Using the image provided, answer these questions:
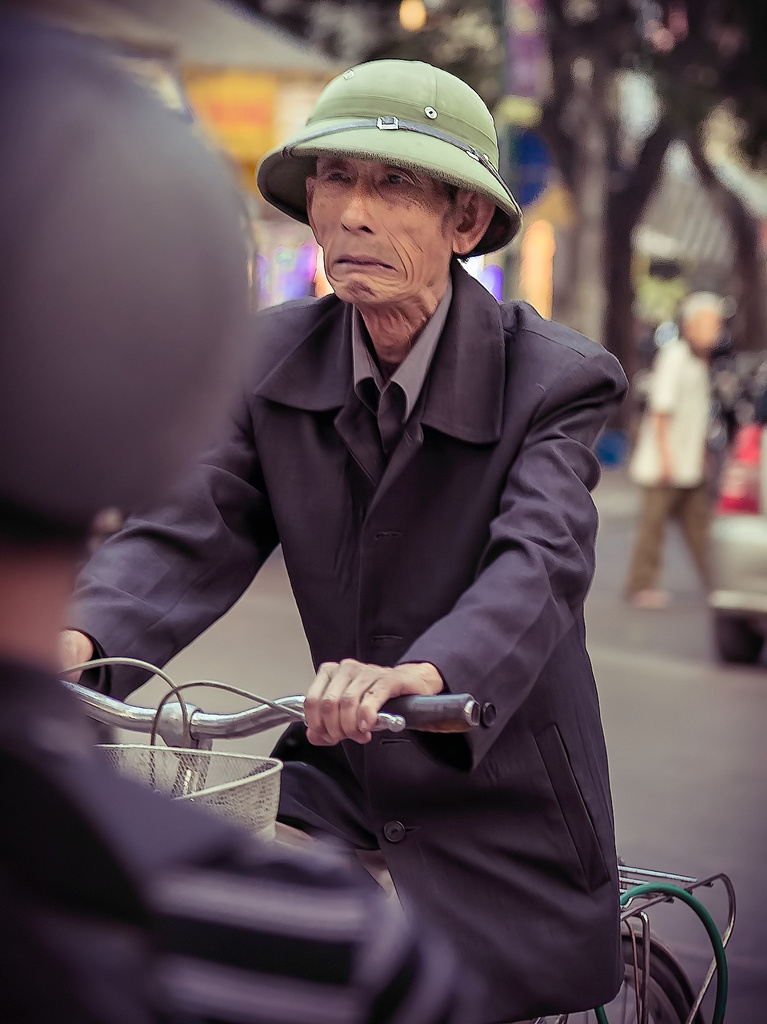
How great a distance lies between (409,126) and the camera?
2.34 m

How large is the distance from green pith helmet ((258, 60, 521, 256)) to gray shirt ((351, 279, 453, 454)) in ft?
0.71

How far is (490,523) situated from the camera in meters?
2.32

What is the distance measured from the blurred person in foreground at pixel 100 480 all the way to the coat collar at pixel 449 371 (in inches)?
57.0

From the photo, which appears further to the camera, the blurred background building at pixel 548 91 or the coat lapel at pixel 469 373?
the blurred background building at pixel 548 91

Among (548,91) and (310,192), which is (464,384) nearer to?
(310,192)

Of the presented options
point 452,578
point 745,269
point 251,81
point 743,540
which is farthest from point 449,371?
point 745,269

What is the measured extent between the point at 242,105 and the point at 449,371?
A: 15.0m

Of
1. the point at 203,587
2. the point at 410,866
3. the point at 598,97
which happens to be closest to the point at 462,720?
the point at 410,866

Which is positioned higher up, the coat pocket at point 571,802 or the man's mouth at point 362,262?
the man's mouth at point 362,262

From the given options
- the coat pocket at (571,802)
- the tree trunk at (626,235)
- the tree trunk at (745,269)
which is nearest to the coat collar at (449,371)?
the coat pocket at (571,802)

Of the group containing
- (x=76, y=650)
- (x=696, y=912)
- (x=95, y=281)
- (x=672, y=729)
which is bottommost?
(x=672, y=729)

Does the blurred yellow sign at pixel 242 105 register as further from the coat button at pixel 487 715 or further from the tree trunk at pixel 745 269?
the coat button at pixel 487 715

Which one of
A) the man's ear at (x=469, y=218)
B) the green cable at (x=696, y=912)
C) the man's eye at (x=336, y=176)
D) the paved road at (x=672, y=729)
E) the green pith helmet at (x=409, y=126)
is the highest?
the green pith helmet at (x=409, y=126)

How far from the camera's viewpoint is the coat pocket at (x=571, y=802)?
229 centimetres
